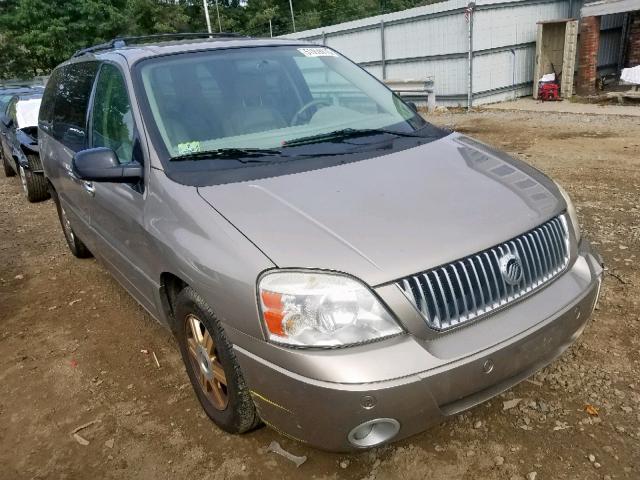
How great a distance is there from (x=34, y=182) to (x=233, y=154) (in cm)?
593

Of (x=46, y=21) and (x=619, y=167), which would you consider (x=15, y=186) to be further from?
(x=46, y=21)

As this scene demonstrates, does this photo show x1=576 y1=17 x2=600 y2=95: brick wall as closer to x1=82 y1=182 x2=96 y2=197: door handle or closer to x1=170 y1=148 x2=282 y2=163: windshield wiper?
x1=170 y1=148 x2=282 y2=163: windshield wiper

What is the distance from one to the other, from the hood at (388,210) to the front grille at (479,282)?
4 centimetres

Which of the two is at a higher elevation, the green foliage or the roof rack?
the green foliage

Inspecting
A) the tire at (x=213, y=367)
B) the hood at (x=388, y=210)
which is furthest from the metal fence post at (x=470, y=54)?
the tire at (x=213, y=367)

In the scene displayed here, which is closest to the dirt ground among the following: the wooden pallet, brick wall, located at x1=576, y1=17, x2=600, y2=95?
the wooden pallet

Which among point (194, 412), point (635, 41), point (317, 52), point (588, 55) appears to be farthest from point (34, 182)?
point (635, 41)

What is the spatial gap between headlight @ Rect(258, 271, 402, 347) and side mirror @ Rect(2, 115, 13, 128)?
7978 millimetres

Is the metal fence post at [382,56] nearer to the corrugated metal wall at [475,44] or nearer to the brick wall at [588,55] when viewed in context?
the corrugated metal wall at [475,44]

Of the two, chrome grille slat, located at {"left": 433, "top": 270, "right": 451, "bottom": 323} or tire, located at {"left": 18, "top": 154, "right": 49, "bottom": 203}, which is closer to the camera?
chrome grille slat, located at {"left": 433, "top": 270, "right": 451, "bottom": 323}

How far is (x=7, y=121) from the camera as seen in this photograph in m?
8.41

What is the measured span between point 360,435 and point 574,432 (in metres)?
1.11

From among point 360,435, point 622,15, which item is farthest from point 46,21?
point 360,435

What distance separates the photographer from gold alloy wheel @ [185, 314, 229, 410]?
7.75ft
